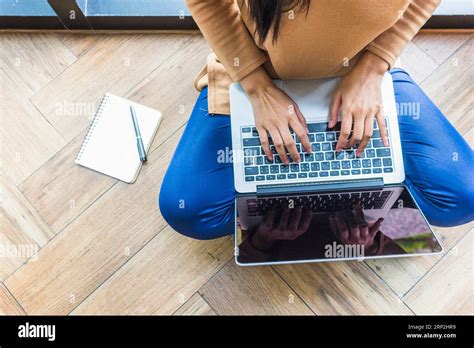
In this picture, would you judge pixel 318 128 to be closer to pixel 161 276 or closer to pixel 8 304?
pixel 161 276

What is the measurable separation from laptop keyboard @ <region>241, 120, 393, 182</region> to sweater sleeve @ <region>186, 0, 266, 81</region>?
12 centimetres

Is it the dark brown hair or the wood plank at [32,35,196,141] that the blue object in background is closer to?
the wood plank at [32,35,196,141]

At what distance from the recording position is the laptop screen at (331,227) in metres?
0.74

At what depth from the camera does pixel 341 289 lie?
3.30ft

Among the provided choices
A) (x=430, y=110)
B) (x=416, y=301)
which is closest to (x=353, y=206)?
(x=430, y=110)

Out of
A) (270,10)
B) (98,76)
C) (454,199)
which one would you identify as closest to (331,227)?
(454,199)

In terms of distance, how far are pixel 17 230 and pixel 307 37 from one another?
2.66 feet

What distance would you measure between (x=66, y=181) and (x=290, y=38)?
0.68 metres

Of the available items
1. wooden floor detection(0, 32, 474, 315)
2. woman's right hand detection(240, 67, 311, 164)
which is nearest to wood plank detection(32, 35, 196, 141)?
wooden floor detection(0, 32, 474, 315)

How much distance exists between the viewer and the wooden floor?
1.00 meters

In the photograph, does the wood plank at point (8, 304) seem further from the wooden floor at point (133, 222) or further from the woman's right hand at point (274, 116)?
the woman's right hand at point (274, 116)

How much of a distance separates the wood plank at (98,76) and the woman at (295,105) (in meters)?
0.28

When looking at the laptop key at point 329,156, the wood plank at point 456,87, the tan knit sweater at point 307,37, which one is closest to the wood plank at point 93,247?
the tan knit sweater at point 307,37
